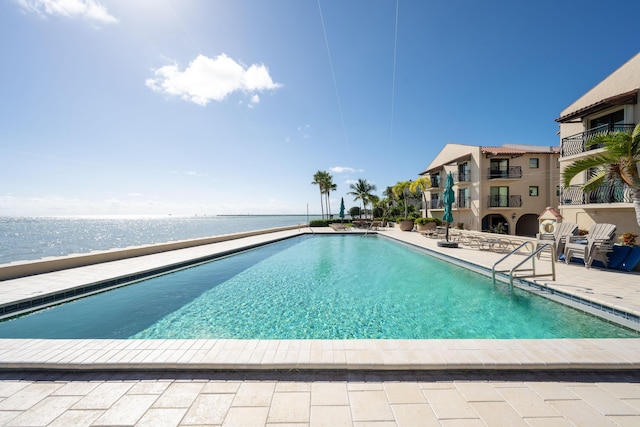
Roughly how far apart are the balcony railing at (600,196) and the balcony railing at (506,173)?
8.59 m

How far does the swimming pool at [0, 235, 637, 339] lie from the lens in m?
4.93

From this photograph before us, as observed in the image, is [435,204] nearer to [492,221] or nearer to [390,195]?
[492,221]

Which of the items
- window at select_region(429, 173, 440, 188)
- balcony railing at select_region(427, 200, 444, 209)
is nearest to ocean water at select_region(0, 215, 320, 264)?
balcony railing at select_region(427, 200, 444, 209)

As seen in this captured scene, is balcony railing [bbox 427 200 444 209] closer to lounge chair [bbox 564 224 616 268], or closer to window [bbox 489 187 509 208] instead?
window [bbox 489 187 509 208]

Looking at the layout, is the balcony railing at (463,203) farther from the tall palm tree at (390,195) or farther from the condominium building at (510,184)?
the tall palm tree at (390,195)

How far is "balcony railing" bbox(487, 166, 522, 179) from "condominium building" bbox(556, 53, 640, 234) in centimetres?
747

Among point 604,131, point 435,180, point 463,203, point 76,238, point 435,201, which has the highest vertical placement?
point 604,131

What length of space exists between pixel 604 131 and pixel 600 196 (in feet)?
10.4

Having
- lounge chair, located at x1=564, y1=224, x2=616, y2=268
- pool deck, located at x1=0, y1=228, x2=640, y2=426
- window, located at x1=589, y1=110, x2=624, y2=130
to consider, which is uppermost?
window, located at x1=589, y1=110, x2=624, y2=130

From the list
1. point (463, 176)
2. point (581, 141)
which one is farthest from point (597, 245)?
point (463, 176)

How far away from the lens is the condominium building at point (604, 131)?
10.7 m

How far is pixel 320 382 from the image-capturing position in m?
2.83

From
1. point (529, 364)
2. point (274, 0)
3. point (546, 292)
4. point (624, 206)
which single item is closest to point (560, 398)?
point (529, 364)

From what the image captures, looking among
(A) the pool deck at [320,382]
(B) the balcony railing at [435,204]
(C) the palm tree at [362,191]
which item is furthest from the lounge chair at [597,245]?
(C) the palm tree at [362,191]
